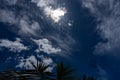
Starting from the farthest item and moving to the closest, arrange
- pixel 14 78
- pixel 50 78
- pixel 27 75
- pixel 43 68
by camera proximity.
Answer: pixel 43 68 → pixel 50 78 → pixel 27 75 → pixel 14 78

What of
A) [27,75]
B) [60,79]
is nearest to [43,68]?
[60,79]

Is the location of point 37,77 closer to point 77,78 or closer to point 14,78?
point 14,78

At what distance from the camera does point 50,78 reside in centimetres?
1625

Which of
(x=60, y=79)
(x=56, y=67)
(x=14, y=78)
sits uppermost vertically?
(x=56, y=67)

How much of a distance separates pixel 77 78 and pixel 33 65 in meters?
4.08

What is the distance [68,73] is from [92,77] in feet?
26.2

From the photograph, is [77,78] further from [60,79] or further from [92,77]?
[92,77]

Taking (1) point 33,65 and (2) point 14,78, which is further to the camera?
(1) point 33,65

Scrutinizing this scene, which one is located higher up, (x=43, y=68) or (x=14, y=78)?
(x=43, y=68)

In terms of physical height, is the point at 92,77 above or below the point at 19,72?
above

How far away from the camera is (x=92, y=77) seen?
27.2 metres

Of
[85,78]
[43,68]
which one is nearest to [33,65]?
[43,68]

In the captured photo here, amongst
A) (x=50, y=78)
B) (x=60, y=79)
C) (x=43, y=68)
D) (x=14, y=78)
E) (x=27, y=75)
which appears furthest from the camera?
(x=60, y=79)

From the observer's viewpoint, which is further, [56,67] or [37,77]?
[56,67]
